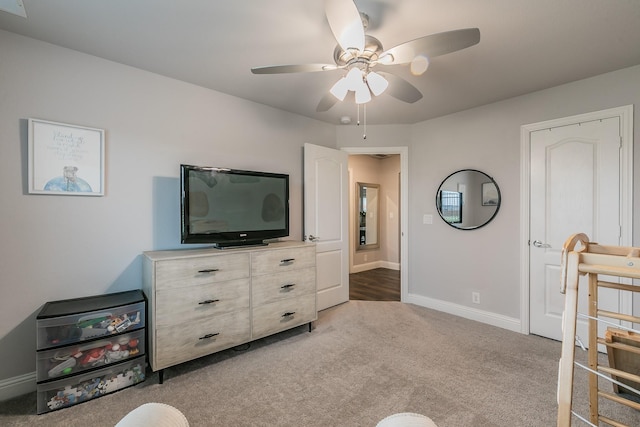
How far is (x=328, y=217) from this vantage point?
3633mm

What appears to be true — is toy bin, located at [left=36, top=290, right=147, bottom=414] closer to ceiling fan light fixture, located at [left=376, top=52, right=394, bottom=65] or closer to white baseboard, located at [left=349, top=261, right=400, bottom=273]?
ceiling fan light fixture, located at [left=376, top=52, right=394, bottom=65]

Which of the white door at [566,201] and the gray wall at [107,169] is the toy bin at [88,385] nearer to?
the gray wall at [107,169]

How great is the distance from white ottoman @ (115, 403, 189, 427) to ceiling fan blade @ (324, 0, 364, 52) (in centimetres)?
167

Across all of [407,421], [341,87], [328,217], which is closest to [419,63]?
[341,87]

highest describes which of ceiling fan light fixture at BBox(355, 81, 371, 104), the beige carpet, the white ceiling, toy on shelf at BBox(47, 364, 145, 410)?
the white ceiling

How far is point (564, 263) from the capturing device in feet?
3.33

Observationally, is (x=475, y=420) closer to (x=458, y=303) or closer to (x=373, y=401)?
(x=373, y=401)

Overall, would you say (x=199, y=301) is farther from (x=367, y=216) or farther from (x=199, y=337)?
(x=367, y=216)

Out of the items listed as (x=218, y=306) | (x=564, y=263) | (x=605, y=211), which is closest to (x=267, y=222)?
(x=218, y=306)

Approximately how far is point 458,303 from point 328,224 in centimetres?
180

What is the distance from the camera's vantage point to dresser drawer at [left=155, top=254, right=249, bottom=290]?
80.0 inches

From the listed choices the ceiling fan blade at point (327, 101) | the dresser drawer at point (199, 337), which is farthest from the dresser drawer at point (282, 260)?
the ceiling fan blade at point (327, 101)

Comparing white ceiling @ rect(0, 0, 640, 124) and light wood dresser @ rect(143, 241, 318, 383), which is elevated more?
white ceiling @ rect(0, 0, 640, 124)

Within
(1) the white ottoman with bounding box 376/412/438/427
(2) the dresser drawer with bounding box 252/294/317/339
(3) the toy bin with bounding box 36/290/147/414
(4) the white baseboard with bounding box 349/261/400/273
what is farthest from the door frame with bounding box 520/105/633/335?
(3) the toy bin with bounding box 36/290/147/414
